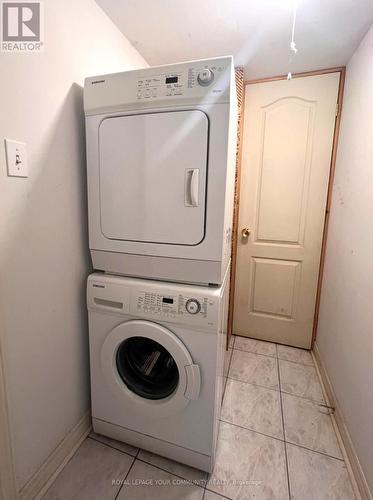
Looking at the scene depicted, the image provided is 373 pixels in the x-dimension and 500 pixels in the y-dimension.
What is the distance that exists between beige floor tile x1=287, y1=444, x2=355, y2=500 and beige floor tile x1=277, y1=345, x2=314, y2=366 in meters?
0.81

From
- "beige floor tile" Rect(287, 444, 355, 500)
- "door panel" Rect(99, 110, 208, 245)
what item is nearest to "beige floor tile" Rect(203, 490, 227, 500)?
"beige floor tile" Rect(287, 444, 355, 500)

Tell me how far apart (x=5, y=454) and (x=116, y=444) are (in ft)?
1.90

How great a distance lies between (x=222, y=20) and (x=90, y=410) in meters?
2.29

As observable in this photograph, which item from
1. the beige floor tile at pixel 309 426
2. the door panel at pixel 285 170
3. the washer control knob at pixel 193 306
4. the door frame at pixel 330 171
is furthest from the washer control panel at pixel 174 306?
the door panel at pixel 285 170

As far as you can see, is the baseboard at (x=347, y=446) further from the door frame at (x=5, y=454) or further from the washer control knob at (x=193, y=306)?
the door frame at (x=5, y=454)

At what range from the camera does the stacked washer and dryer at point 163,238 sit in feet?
3.18

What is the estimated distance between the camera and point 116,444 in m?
1.28

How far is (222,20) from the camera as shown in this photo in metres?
1.31

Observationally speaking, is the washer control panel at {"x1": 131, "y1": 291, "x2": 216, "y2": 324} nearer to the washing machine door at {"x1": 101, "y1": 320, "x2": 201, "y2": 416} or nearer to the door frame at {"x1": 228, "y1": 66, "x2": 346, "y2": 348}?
the washing machine door at {"x1": 101, "y1": 320, "x2": 201, "y2": 416}

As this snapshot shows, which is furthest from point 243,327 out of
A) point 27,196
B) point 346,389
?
point 27,196

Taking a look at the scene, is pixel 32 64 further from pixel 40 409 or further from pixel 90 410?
pixel 90 410

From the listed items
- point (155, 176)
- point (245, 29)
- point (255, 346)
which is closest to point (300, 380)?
point (255, 346)

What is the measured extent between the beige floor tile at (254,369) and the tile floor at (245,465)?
0.43ft

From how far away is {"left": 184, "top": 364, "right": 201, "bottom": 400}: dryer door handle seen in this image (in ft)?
3.41
